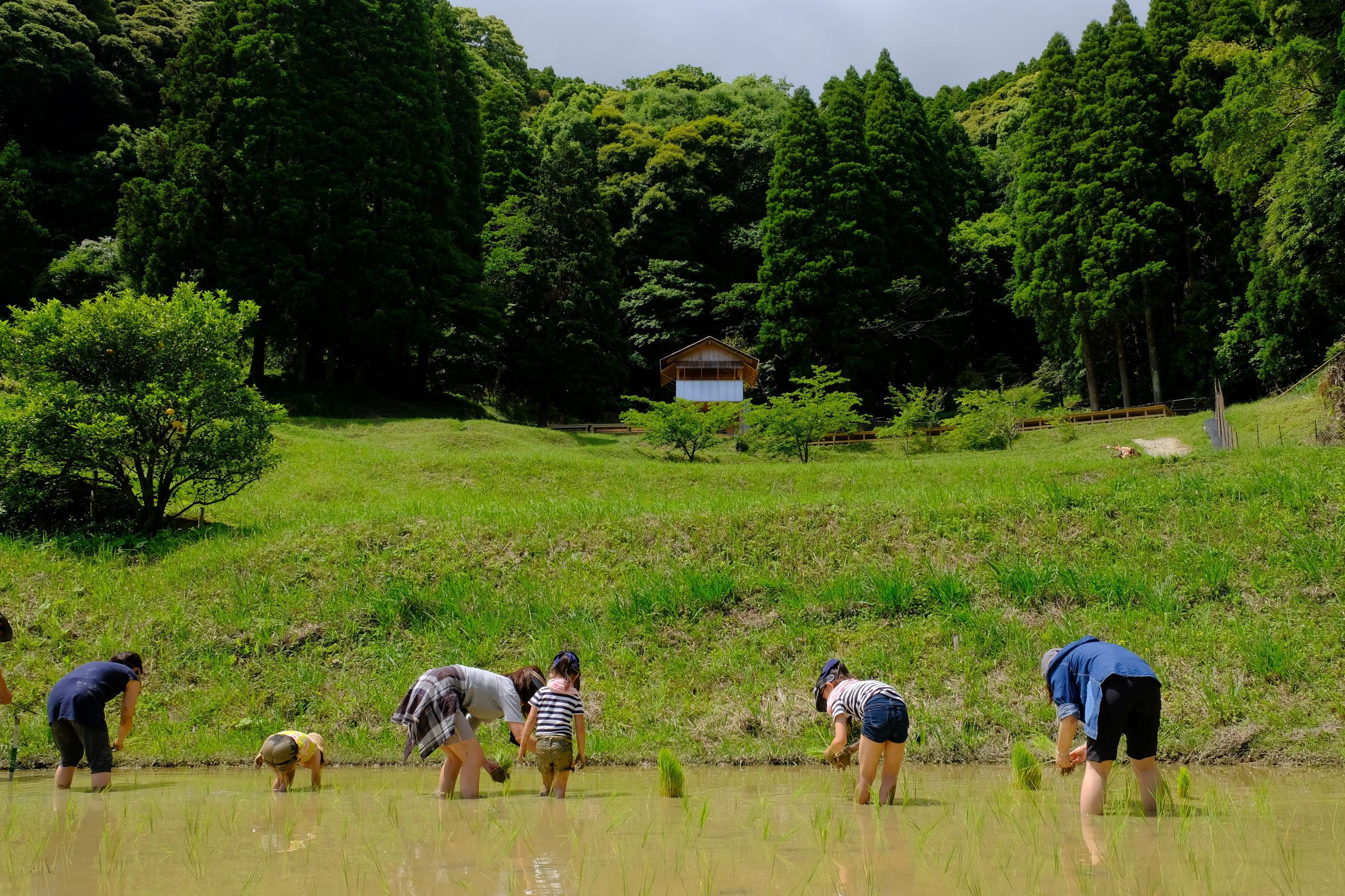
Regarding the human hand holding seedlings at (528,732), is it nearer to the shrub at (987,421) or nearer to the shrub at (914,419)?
the shrub at (987,421)

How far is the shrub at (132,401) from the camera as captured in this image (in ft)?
45.1

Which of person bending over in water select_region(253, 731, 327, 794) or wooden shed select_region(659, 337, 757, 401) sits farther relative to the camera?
wooden shed select_region(659, 337, 757, 401)

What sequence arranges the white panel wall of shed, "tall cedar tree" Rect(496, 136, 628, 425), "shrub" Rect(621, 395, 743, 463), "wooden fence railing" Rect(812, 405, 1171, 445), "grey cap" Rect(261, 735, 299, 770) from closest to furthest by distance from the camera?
"grey cap" Rect(261, 735, 299, 770) → "shrub" Rect(621, 395, 743, 463) → "wooden fence railing" Rect(812, 405, 1171, 445) → "tall cedar tree" Rect(496, 136, 628, 425) → the white panel wall of shed

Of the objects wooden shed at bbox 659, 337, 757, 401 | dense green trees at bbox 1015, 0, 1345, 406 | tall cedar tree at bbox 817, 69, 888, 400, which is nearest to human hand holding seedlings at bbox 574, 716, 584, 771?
dense green trees at bbox 1015, 0, 1345, 406

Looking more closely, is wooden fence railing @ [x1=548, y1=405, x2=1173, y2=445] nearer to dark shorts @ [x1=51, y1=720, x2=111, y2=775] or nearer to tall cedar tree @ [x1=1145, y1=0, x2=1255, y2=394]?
tall cedar tree @ [x1=1145, y1=0, x2=1255, y2=394]

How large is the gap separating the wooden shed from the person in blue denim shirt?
33.6m

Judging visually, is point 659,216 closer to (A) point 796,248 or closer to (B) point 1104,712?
(A) point 796,248

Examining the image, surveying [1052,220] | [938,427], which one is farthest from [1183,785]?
[1052,220]

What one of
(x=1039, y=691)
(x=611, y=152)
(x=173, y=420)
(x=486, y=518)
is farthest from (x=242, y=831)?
(x=611, y=152)

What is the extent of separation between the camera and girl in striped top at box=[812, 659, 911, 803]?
19.4 feet

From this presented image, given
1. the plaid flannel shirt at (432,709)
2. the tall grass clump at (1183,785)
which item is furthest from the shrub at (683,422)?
the tall grass clump at (1183,785)

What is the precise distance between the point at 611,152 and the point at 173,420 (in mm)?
41355

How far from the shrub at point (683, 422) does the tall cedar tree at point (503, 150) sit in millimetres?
21354

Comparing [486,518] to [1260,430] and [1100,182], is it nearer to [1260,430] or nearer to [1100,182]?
[1260,430]
